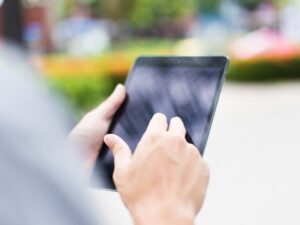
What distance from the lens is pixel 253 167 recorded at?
691 cm

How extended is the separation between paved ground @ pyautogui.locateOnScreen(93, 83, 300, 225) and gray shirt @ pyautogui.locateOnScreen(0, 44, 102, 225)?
151cm

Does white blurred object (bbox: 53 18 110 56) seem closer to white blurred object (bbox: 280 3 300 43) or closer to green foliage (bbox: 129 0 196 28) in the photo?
green foliage (bbox: 129 0 196 28)

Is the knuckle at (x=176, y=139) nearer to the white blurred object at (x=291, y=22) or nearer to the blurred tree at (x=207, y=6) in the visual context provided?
the white blurred object at (x=291, y=22)

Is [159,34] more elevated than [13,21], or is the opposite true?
[13,21]

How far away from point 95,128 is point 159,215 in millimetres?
623

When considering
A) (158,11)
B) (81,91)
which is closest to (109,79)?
(81,91)

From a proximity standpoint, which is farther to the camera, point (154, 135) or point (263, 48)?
point (263, 48)

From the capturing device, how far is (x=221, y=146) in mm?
8062

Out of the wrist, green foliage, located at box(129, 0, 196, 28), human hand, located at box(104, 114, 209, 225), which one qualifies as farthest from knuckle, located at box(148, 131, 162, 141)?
green foliage, located at box(129, 0, 196, 28)

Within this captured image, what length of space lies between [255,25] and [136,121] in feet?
72.0

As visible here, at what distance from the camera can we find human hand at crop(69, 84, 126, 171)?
194 centimetres

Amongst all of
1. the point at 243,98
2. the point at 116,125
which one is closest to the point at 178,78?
the point at 116,125

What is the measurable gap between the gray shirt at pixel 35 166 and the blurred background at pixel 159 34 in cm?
971

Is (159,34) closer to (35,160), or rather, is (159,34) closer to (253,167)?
(253,167)
